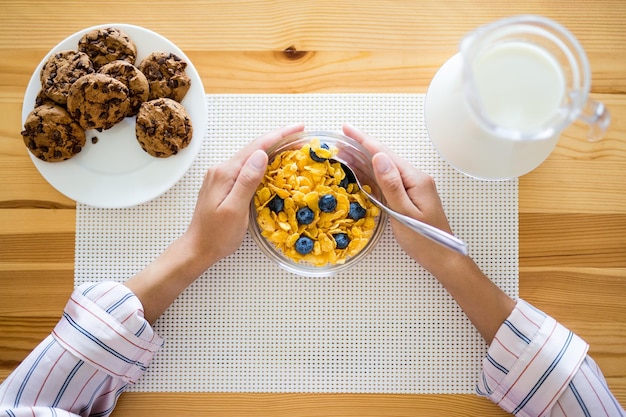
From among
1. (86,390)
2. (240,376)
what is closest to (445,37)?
(240,376)

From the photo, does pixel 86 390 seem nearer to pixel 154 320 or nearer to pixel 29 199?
pixel 154 320

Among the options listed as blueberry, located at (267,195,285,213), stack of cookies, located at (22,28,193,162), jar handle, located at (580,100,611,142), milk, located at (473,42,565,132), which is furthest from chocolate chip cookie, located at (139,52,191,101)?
jar handle, located at (580,100,611,142)

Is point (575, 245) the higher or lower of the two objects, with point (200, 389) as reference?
higher

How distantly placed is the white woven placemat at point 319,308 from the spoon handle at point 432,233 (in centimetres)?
12

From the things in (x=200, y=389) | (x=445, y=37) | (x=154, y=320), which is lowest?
(x=200, y=389)

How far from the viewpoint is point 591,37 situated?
3.14 ft

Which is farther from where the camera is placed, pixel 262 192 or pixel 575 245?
pixel 575 245

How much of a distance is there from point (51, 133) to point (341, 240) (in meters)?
0.49

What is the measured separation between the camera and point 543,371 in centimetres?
85

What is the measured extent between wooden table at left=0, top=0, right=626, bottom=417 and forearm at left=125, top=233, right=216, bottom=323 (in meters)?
0.16

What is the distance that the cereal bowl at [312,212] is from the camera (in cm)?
80

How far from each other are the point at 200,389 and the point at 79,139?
0.47 metres

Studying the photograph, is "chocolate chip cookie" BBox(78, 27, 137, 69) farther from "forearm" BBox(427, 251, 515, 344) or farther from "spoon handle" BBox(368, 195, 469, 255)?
"forearm" BBox(427, 251, 515, 344)

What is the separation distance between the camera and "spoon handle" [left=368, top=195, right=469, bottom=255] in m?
0.72
